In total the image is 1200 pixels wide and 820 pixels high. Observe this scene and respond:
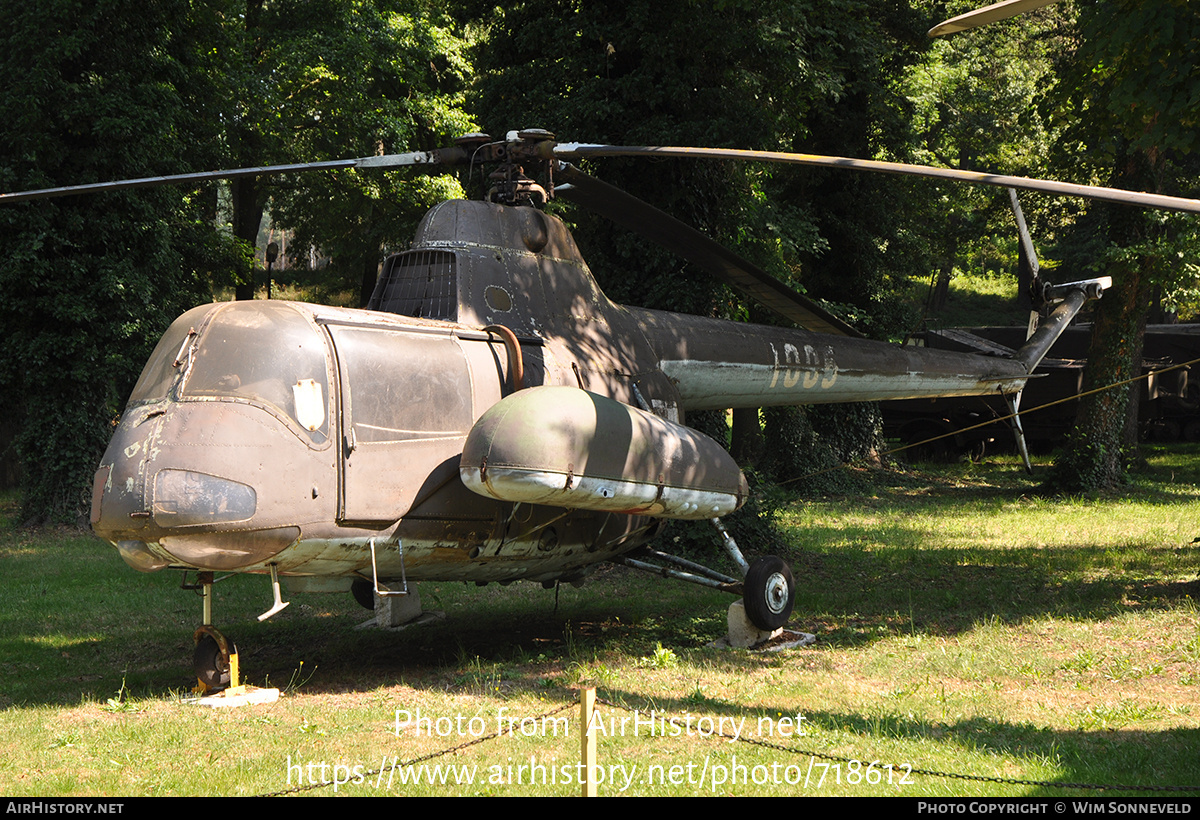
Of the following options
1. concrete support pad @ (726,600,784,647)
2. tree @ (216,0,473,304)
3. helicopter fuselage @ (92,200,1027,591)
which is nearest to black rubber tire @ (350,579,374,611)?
helicopter fuselage @ (92,200,1027,591)

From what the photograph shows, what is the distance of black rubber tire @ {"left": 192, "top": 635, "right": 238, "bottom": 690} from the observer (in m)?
6.84

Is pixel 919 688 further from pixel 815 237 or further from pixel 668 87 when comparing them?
pixel 815 237

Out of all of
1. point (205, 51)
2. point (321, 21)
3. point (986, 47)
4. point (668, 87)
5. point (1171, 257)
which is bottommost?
point (1171, 257)

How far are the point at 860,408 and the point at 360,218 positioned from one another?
12358 mm

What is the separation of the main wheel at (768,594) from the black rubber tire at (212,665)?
408 centimetres

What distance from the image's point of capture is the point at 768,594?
329 inches

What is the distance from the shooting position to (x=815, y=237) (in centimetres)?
1825

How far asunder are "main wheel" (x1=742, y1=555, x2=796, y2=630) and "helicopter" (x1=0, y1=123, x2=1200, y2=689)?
2 cm

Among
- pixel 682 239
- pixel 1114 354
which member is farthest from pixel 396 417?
pixel 1114 354

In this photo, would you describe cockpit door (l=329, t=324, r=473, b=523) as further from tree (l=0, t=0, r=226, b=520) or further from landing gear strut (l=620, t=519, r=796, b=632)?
tree (l=0, t=0, r=226, b=520)

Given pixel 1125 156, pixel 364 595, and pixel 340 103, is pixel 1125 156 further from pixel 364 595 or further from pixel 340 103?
pixel 364 595

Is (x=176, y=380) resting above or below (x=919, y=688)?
above
